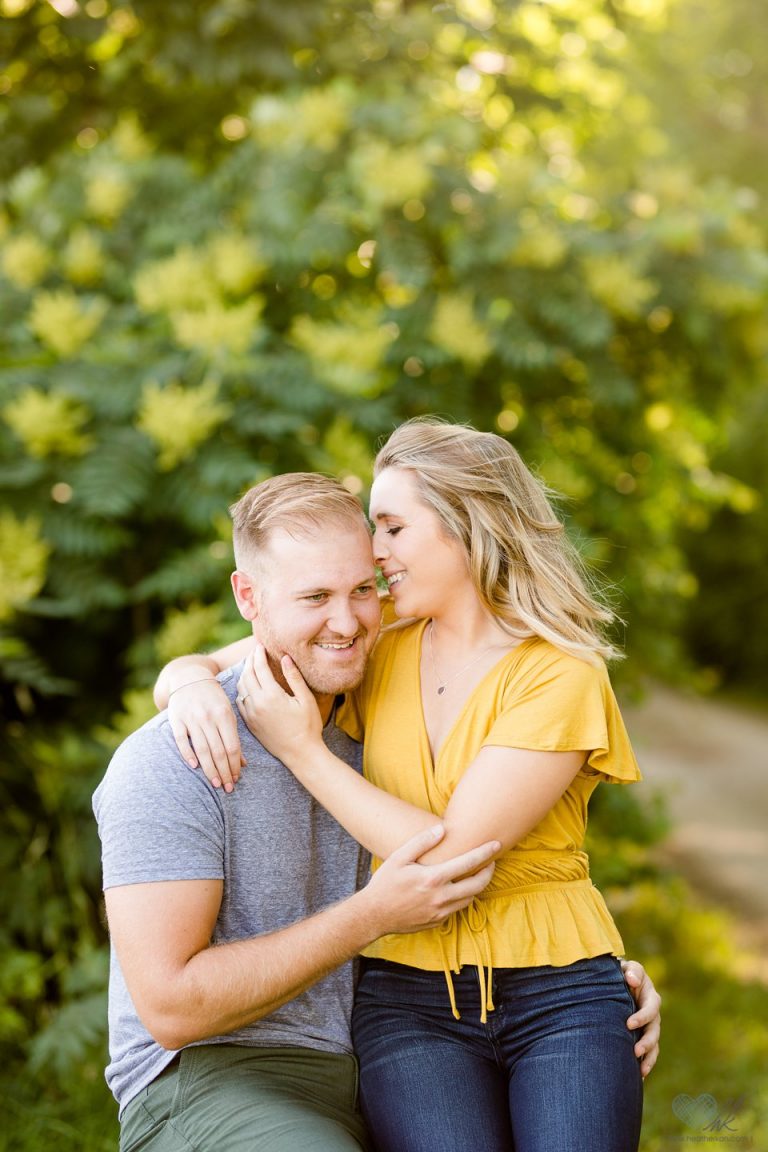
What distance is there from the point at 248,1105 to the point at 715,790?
791 centimetres

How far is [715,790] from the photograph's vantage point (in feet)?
31.1

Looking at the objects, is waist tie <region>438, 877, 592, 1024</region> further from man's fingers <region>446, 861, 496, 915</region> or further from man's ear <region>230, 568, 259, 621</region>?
man's ear <region>230, 568, 259, 621</region>

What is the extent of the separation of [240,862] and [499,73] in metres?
4.44

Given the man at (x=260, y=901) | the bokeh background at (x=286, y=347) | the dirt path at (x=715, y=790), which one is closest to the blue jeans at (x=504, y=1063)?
the man at (x=260, y=901)

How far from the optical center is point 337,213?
15.7 feet

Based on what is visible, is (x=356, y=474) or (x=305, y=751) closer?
(x=305, y=751)

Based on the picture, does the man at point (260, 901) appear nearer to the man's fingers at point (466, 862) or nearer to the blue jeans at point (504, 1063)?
the man's fingers at point (466, 862)

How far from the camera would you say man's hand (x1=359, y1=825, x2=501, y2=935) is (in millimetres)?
2172

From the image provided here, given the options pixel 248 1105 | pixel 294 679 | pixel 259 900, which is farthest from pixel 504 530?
pixel 248 1105

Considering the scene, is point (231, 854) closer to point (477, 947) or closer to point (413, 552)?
point (477, 947)

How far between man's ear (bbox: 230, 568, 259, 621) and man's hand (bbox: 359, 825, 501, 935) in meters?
0.57

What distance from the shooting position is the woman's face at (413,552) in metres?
2.45

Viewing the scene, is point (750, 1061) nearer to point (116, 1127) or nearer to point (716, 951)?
point (716, 951)

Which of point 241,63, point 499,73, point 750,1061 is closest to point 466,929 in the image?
point 750,1061
